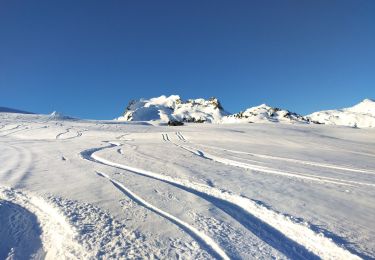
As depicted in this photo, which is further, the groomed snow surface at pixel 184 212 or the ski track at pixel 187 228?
the groomed snow surface at pixel 184 212

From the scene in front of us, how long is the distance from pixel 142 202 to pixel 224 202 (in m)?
1.66

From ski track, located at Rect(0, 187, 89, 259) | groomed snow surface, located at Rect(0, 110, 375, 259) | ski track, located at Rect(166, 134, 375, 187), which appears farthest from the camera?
ski track, located at Rect(166, 134, 375, 187)

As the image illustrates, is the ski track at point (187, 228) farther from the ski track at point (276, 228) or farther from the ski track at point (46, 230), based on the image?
the ski track at point (46, 230)

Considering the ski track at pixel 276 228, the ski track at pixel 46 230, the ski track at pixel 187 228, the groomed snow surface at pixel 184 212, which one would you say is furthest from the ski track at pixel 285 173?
the ski track at pixel 46 230

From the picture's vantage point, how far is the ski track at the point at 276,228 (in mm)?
5102

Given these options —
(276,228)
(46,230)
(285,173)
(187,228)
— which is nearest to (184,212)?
(187,228)

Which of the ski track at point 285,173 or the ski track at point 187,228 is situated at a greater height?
the ski track at point 285,173

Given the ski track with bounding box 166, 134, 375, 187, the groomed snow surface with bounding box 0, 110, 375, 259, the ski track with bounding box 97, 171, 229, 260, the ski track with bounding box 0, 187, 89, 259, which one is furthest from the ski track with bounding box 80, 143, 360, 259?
the ski track with bounding box 166, 134, 375, 187

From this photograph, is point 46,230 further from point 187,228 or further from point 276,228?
point 276,228

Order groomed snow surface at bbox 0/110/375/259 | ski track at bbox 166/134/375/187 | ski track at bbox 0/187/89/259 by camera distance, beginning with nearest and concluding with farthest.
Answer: ski track at bbox 0/187/89/259
groomed snow surface at bbox 0/110/375/259
ski track at bbox 166/134/375/187

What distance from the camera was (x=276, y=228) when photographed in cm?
594

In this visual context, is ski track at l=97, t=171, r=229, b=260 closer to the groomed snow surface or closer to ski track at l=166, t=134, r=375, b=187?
the groomed snow surface

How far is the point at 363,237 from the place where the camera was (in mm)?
5594

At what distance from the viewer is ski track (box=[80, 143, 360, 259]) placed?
5102mm
